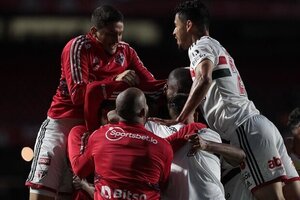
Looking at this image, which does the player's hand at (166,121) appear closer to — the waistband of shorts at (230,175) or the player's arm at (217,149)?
the player's arm at (217,149)

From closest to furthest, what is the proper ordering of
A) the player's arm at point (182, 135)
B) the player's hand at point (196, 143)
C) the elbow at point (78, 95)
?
the player's hand at point (196, 143), the player's arm at point (182, 135), the elbow at point (78, 95)

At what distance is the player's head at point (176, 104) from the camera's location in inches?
225

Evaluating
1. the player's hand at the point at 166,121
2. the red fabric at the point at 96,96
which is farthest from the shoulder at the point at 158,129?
the red fabric at the point at 96,96

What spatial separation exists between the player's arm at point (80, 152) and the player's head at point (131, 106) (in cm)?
32

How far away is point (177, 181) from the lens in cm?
529

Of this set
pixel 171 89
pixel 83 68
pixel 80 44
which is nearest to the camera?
pixel 171 89

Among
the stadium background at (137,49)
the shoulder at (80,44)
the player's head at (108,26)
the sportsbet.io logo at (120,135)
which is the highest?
the player's head at (108,26)

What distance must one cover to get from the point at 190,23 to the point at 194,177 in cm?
145

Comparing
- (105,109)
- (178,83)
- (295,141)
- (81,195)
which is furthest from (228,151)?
(295,141)

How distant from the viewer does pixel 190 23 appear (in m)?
6.28

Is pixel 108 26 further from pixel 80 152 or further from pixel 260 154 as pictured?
pixel 260 154

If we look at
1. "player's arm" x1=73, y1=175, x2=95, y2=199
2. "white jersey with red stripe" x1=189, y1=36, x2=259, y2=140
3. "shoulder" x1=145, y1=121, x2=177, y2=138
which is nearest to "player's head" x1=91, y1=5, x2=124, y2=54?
"white jersey with red stripe" x1=189, y1=36, x2=259, y2=140

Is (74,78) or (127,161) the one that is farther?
(74,78)

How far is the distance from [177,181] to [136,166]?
1.04 ft
